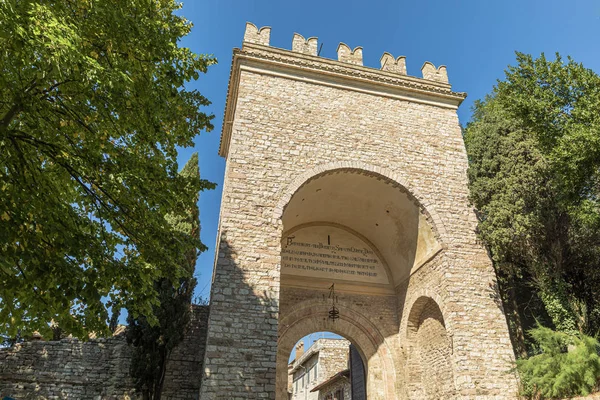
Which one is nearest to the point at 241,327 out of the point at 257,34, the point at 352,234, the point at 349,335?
the point at 349,335

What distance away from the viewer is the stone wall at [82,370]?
7688 mm

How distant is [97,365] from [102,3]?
7140 mm

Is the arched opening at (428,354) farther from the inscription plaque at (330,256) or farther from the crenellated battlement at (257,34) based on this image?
the crenellated battlement at (257,34)

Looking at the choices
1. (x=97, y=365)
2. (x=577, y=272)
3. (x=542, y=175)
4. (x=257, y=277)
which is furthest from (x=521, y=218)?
(x=97, y=365)

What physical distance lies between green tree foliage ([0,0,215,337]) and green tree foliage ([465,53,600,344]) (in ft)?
19.9

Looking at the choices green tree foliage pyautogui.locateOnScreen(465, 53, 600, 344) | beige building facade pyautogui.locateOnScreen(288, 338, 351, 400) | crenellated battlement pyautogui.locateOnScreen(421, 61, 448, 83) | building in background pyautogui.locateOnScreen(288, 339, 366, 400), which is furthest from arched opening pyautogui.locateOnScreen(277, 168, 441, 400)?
beige building facade pyautogui.locateOnScreen(288, 338, 351, 400)

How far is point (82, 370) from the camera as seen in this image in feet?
26.6

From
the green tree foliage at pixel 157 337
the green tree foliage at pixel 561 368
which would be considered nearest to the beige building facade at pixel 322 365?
the green tree foliage at pixel 157 337

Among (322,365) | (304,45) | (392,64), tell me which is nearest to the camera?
(304,45)

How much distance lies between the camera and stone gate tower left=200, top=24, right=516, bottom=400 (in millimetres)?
7133

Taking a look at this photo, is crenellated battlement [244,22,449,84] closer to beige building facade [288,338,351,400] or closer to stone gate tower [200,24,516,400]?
stone gate tower [200,24,516,400]

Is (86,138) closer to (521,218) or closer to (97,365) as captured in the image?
(97,365)

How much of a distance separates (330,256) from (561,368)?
5.69 m

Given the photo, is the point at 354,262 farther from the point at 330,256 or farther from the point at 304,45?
the point at 304,45
